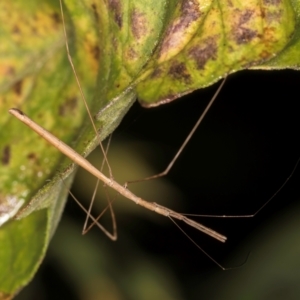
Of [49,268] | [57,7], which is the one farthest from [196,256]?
[57,7]

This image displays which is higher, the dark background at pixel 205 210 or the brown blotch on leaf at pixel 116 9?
the brown blotch on leaf at pixel 116 9

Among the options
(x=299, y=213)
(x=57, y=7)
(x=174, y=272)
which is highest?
(x=57, y=7)

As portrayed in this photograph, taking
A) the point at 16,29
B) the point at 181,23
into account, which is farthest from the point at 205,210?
the point at 181,23

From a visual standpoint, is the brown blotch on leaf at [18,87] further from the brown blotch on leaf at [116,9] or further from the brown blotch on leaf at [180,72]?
the brown blotch on leaf at [180,72]

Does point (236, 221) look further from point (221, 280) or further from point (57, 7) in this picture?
point (57, 7)

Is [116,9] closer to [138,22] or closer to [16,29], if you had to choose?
[138,22]

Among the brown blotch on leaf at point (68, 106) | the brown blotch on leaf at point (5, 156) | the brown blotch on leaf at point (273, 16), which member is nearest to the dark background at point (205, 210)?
the brown blotch on leaf at point (68, 106)
